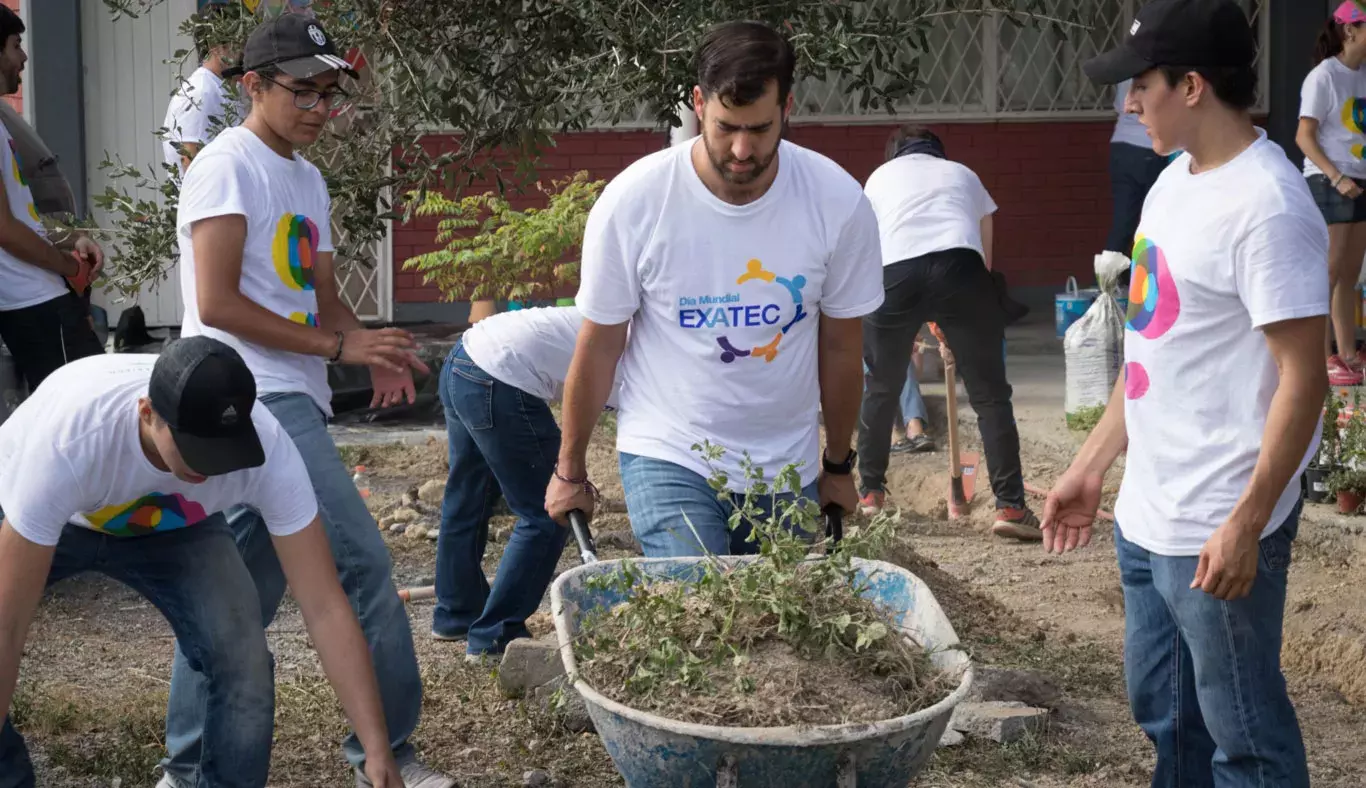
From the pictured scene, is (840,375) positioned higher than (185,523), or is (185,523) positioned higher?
(840,375)

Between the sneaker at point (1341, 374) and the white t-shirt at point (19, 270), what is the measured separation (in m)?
6.10

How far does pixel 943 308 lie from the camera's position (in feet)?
24.1

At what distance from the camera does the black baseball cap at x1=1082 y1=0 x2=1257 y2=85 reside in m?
3.06

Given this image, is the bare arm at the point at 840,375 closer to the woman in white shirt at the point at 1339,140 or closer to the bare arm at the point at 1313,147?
the woman in white shirt at the point at 1339,140

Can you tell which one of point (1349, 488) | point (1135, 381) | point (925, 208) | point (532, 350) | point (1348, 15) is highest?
point (1348, 15)

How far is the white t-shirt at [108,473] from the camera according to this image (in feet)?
10.7

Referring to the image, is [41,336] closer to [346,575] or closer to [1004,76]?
[346,575]

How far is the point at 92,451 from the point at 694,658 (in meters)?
1.30

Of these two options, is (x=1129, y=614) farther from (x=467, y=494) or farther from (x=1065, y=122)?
(x=1065, y=122)

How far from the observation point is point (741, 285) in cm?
368

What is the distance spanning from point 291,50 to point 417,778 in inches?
76.1

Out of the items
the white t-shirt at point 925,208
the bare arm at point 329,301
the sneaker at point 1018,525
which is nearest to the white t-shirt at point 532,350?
the bare arm at point 329,301

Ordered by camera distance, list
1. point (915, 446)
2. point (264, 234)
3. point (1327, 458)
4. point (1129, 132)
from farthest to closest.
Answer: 1. point (1129, 132)
2. point (915, 446)
3. point (1327, 458)
4. point (264, 234)

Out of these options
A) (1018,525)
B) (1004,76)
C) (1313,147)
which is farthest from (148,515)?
(1004,76)
